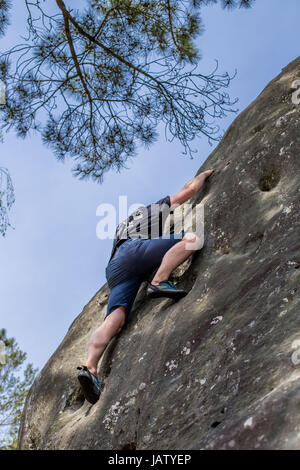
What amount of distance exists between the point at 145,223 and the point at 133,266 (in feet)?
2.14

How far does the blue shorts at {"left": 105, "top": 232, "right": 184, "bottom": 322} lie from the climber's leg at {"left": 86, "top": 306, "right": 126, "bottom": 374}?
0.26 ft

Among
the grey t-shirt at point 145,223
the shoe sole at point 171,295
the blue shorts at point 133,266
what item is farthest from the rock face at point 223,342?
the grey t-shirt at point 145,223

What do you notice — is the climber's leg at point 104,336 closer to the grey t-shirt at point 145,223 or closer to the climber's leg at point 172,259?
the climber's leg at point 172,259

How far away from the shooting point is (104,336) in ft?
15.7

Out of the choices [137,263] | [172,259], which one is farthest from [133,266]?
[172,259]

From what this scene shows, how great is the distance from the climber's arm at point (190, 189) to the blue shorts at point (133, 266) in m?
0.70

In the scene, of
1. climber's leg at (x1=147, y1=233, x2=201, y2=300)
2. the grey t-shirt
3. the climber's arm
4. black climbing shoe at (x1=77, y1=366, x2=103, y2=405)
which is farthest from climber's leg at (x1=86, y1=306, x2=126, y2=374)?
the climber's arm

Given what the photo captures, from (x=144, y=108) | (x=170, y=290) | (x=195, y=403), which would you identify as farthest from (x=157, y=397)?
(x=144, y=108)

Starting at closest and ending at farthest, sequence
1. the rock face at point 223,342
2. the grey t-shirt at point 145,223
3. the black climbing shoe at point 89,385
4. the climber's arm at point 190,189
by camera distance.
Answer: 1. the rock face at point 223,342
2. the black climbing shoe at point 89,385
3. the grey t-shirt at point 145,223
4. the climber's arm at point 190,189

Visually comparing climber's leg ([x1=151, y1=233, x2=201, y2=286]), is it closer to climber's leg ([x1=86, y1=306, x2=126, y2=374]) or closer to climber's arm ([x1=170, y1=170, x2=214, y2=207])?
climber's leg ([x1=86, y1=306, x2=126, y2=374])

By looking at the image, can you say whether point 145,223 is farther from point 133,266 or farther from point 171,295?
point 171,295

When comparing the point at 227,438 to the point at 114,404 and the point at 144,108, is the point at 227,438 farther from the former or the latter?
the point at 144,108

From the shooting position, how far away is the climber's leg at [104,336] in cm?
466

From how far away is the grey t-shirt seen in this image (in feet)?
17.6
